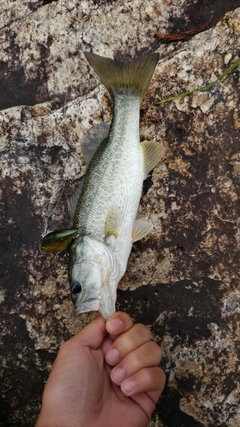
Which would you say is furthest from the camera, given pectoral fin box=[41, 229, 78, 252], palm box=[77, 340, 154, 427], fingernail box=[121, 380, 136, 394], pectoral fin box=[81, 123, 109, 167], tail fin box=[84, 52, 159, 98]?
pectoral fin box=[81, 123, 109, 167]

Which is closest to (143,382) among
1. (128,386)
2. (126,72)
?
(128,386)

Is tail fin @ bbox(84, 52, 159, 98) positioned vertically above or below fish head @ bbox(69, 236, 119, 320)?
above

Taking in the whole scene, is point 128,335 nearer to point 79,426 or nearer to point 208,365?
point 79,426

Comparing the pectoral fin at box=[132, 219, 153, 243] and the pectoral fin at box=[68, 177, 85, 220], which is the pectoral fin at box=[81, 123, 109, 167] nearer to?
the pectoral fin at box=[68, 177, 85, 220]

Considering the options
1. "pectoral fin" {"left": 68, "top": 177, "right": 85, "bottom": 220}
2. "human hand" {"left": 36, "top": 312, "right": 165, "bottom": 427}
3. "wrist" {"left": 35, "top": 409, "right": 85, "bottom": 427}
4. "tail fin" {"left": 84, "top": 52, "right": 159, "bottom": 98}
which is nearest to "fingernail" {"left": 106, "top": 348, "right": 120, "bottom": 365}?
"human hand" {"left": 36, "top": 312, "right": 165, "bottom": 427}

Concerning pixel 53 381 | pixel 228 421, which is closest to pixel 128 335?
pixel 53 381

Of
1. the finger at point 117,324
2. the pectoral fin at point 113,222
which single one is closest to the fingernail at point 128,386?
the finger at point 117,324

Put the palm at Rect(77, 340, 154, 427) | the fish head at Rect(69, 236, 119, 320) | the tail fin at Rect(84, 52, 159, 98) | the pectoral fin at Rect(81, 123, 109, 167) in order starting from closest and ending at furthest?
the palm at Rect(77, 340, 154, 427), the fish head at Rect(69, 236, 119, 320), the tail fin at Rect(84, 52, 159, 98), the pectoral fin at Rect(81, 123, 109, 167)

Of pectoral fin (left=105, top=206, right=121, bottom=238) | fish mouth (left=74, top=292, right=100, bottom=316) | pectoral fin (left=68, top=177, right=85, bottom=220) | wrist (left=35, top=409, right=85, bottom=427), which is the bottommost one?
wrist (left=35, top=409, right=85, bottom=427)
